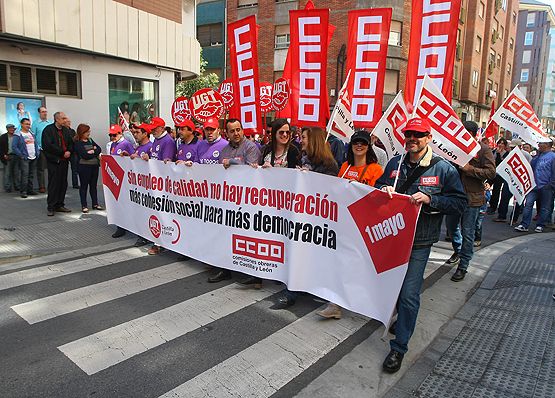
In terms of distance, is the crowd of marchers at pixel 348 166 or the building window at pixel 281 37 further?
the building window at pixel 281 37

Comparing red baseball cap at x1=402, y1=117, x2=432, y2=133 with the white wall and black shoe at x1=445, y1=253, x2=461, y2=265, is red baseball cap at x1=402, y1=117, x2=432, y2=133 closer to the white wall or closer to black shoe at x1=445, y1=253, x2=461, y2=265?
black shoe at x1=445, y1=253, x2=461, y2=265

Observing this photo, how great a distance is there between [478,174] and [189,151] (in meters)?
4.05

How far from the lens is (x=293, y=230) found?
14.9ft

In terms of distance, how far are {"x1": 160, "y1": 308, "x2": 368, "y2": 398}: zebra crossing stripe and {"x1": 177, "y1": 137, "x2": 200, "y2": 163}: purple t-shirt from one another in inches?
121

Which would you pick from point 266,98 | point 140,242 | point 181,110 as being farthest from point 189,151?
point 266,98

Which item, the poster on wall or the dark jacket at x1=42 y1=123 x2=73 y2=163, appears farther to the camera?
the poster on wall

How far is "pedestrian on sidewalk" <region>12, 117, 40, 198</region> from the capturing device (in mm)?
10125

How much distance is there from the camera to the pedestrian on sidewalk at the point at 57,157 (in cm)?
862

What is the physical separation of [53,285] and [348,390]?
379 centimetres

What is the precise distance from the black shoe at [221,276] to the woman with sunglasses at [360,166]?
1.55m

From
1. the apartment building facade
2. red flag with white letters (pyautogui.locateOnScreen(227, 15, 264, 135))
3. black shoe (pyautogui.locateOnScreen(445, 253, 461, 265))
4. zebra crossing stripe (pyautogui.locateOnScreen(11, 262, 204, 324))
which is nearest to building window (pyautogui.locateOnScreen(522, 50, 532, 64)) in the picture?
the apartment building facade

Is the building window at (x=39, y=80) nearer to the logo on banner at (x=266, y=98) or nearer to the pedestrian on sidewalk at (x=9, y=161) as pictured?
the pedestrian on sidewalk at (x=9, y=161)

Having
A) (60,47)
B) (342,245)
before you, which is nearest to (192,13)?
(60,47)

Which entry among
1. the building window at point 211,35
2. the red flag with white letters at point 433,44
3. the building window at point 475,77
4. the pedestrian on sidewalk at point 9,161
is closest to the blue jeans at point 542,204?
the red flag with white letters at point 433,44
